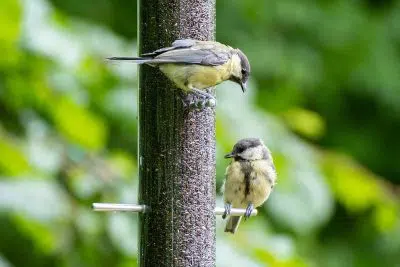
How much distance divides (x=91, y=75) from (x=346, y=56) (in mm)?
3373

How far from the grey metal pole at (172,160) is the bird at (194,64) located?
0.62 feet

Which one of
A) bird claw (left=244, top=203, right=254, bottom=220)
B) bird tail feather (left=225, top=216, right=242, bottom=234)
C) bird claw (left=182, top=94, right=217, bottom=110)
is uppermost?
bird claw (left=182, top=94, right=217, bottom=110)

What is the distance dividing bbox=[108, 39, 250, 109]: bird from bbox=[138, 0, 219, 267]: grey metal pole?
189 mm

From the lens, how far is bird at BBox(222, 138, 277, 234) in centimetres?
477

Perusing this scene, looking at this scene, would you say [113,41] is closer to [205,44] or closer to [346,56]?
[205,44]

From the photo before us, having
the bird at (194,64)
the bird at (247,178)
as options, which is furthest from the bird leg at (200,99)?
the bird at (247,178)

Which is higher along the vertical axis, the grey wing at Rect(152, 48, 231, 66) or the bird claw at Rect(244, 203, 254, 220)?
the grey wing at Rect(152, 48, 231, 66)

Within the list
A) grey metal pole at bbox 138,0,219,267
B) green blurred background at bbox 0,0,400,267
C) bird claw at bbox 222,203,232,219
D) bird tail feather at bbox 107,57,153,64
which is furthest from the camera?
green blurred background at bbox 0,0,400,267

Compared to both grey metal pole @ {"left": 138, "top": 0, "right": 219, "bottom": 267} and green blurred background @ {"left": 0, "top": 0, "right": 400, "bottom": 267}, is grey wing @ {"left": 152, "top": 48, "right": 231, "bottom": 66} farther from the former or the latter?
green blurred background @ {"left": 0, "top": 0, "right": 400, "bottom": 267}

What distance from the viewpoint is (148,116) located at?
445 cm

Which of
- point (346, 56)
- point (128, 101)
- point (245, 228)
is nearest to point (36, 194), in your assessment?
point (128, 101)

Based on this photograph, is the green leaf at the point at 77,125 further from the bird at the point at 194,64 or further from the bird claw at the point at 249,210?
the bird at the point at 194,64

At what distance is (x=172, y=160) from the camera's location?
4.40m

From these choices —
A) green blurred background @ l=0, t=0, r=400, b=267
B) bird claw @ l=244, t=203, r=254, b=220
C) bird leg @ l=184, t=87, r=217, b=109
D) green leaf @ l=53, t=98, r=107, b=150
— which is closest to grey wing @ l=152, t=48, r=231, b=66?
bird leg @ l=184, t=87, r=217, b=109
